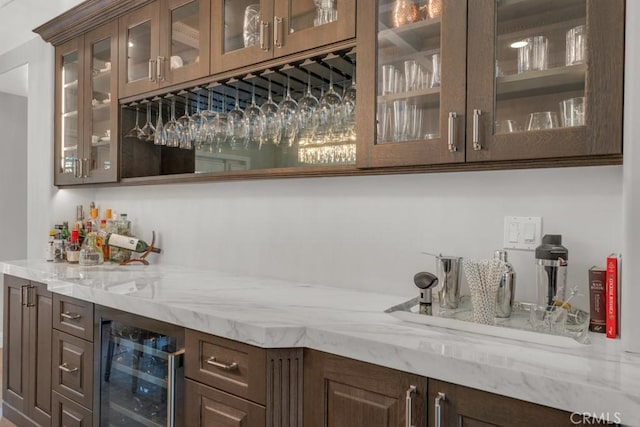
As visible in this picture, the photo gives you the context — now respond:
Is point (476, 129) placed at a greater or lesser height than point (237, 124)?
lesser

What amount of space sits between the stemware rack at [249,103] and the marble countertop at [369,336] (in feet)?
1.97

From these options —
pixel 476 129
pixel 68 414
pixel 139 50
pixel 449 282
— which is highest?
pixel 139 50

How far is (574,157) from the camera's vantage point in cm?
119

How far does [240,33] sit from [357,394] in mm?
1574

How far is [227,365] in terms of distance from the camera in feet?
4.67

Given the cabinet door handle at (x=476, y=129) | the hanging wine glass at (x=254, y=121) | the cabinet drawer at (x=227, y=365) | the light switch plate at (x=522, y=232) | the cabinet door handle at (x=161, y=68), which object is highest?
the cabinet door handle at (x=161, y=68)

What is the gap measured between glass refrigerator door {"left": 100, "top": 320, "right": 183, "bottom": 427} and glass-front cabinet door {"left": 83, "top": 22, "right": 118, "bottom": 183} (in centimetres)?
106

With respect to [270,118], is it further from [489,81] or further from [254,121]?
[489,81]

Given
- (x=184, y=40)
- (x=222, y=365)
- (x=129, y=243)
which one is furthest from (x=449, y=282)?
(x=129, y=243)

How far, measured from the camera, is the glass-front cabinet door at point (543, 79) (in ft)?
3.70

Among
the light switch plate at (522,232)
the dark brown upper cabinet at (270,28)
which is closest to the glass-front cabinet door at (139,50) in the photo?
the dark brown upper cabinet at (270,28)

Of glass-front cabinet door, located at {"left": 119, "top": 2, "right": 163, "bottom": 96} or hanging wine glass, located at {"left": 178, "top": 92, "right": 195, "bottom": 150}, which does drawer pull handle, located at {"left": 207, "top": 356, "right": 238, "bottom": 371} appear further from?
glass-front cabinet door, located at {"left": 119, "top": 2, "right": 163, "bottom": 96}

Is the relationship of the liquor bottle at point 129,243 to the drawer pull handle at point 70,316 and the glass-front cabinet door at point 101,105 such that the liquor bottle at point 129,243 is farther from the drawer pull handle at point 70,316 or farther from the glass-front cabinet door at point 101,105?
the drawer pull handle at point 70,316

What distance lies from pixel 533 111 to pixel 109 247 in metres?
2.53
